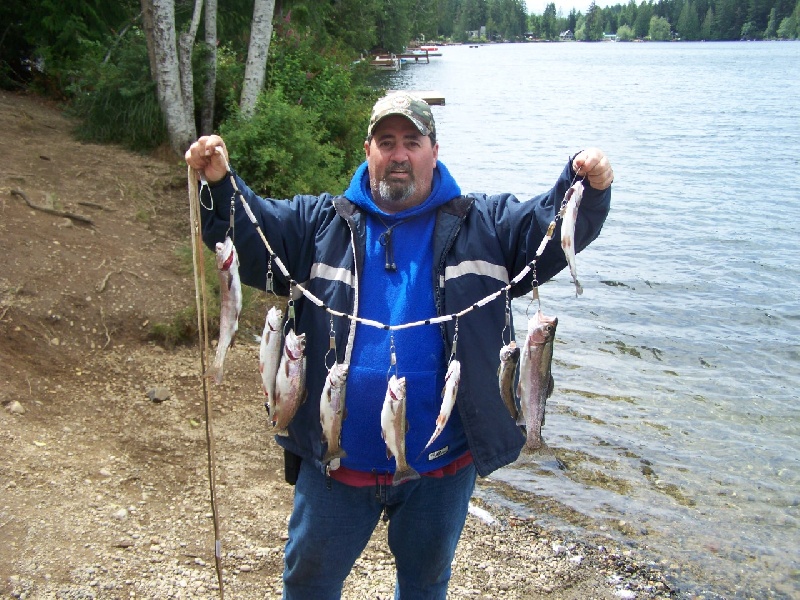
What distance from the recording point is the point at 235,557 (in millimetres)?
5172

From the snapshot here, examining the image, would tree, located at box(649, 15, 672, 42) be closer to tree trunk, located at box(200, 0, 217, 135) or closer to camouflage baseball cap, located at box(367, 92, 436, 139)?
tree trunk, located at box(200, 0, 217, 135)

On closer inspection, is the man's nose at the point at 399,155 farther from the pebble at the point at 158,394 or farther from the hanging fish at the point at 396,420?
the pebble at the point at 158,394

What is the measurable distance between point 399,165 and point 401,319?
705mm

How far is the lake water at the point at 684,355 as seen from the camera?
661 cm

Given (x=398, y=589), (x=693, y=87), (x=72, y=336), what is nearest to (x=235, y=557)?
(x=398, y=589)

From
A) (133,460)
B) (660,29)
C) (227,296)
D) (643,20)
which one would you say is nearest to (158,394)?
(133,460)

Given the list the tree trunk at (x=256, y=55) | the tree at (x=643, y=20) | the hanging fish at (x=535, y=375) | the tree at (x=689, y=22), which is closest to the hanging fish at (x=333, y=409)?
the hanging fish at (x=535, y=375)

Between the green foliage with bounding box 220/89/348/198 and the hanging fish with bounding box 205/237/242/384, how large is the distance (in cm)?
732

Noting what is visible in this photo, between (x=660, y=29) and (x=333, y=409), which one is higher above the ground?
(x=660, y=29)

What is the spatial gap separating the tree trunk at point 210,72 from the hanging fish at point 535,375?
10.3 meters

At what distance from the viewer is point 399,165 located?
11.8 feet

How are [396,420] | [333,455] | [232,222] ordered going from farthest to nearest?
[232,222]
[333,455]
[396,420]

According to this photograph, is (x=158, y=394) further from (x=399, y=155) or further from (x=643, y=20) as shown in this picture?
(x=643, y=20)

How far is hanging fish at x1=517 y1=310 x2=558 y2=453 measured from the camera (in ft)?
12.0
